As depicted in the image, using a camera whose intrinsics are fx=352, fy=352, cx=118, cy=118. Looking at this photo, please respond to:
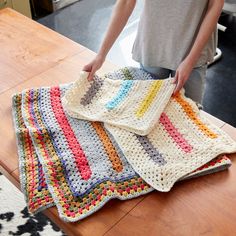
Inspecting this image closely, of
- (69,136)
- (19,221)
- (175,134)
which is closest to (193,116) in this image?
(175,134)

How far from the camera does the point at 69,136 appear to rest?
89 cm

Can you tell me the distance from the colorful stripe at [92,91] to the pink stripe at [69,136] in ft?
0.22

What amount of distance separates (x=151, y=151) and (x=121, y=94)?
0.21 metres

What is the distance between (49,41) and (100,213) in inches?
→ 30.0

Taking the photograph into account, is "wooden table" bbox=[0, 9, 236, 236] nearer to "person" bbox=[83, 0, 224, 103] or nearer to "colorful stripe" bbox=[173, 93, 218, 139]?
"colorful stripe" bbox=[173, 93, 218, 139]

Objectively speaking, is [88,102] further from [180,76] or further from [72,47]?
[72,47]

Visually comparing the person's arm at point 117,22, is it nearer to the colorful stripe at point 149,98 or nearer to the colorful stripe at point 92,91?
the colorful stripe at point 92,91

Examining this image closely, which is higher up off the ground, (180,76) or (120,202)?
(180,76)

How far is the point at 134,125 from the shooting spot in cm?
87

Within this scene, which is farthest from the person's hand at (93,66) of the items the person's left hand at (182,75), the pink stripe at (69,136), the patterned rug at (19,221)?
the patterned rug at (19,221)

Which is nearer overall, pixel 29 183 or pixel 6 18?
pixel 29 183

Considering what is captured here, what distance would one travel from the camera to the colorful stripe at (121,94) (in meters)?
0.94

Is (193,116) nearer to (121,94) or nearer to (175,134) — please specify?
(175,134)

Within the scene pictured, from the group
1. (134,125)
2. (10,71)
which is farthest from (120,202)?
(10,71)
